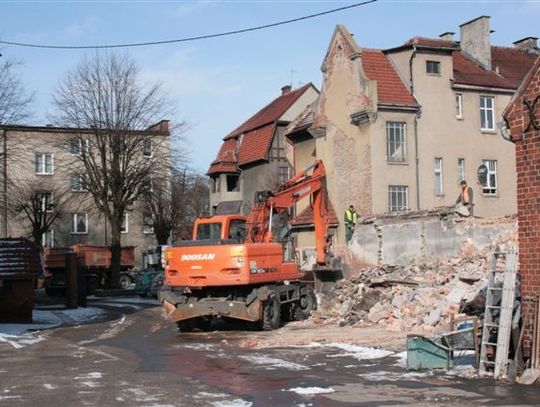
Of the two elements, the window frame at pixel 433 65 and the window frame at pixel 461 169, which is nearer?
the window frame at pixel 433 65

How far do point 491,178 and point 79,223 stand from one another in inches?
1545

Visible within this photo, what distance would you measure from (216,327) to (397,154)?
1706 cm

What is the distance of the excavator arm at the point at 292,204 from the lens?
2150 cm

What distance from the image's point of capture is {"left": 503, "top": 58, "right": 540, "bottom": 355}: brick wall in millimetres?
10961

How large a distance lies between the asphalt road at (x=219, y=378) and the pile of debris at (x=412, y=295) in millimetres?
3261

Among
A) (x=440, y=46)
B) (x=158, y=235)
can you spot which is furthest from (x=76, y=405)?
(x=158, y=235)

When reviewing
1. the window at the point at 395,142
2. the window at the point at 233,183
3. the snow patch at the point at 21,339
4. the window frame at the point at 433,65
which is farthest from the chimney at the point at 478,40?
the snow patch at the point at 21,339

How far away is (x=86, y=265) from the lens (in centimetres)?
4744

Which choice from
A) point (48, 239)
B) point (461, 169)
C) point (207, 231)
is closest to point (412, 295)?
point (207, 231)

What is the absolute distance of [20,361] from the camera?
1428cm

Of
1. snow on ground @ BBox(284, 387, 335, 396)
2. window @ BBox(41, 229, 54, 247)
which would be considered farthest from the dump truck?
Answer: snow on ground @ BBox(284, 387, 335, 396)

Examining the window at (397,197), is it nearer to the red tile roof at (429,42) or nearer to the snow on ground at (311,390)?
the red tile roof at (429,42)

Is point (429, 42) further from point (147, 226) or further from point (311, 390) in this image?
point (147, 226)

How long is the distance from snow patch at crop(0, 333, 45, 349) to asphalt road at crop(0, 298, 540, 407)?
0.24 meters
